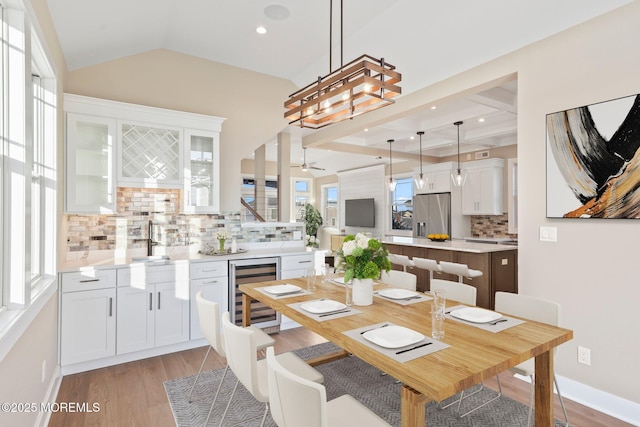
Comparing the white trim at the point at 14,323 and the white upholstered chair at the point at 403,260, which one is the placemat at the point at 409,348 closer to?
the white trim at the point at 14,323

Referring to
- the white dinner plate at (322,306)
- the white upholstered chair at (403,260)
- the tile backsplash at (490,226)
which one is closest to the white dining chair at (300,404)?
the white dinner plate at (322,306)

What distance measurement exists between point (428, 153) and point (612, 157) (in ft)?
18.3

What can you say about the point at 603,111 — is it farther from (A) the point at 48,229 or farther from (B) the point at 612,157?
(A) the point at 48,229

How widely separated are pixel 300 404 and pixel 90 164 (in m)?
3.14

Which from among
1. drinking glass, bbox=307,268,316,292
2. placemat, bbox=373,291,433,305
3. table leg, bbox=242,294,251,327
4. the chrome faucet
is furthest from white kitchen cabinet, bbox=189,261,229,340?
placemat, bbox=373,291,433,305

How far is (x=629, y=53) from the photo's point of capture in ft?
7.46

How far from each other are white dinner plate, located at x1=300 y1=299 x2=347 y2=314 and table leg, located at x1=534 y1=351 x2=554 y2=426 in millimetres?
1044

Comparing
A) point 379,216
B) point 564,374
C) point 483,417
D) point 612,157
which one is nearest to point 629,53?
point 612,157

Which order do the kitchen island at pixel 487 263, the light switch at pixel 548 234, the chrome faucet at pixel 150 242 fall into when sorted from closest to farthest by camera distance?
the light switch at pixel 548 234 → the chrome faucet at pixel 150 242 → the kitchen island at pixel 487 263

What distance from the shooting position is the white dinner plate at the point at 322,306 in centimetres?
201

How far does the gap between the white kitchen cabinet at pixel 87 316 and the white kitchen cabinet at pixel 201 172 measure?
108cm

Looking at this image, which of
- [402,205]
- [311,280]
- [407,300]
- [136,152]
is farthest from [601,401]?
[402,205]

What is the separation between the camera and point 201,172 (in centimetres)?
383

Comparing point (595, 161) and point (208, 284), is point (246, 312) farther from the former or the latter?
point (595, 161)
